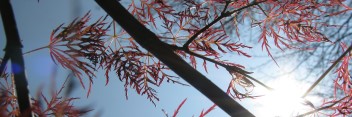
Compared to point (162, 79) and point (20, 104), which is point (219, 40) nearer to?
point (162, 79)

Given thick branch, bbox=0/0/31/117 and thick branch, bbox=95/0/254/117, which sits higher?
thick branch, bbox=0/0/31/117

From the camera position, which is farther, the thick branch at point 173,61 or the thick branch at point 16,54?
the thick branch at point 173,61

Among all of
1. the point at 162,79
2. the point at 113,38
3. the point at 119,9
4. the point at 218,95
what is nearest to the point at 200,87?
the point at 218,95

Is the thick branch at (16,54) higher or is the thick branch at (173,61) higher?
the thick branch at (16,54)

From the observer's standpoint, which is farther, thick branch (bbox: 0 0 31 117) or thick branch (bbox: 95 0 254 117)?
thick branch (bbox: 95 0 254 117)
